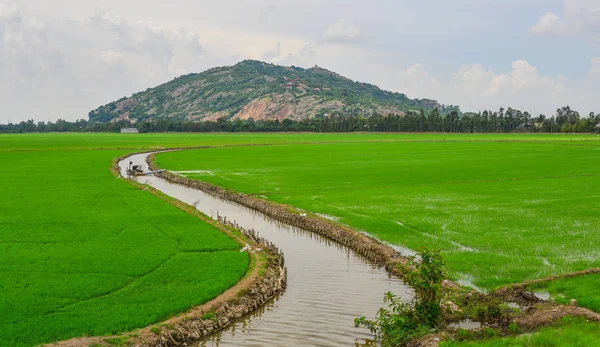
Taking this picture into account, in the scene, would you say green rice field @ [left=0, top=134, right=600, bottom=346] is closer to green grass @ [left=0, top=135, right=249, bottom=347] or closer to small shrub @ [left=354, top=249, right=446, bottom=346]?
green grass @ [left=0, top=135, right=249, bottom=347]

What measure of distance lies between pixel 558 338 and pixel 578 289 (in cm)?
458

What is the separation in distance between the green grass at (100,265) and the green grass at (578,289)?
10.5 meters

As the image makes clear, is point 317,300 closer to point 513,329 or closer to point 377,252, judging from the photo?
point 377,252

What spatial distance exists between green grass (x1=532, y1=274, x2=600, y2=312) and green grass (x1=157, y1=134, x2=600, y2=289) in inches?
41.8

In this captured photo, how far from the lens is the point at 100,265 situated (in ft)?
62.5

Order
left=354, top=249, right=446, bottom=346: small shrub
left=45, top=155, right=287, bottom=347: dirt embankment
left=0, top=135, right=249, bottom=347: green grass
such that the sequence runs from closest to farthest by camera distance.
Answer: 1. left=45, top=155, right=287, bottom=347: dirt embankment
2. left=354, top=249, right=446, bottom=346: small shrub
3. left=0, top=135, right=249, bottom=347: green grass

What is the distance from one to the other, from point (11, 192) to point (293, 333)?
32941 millimetres

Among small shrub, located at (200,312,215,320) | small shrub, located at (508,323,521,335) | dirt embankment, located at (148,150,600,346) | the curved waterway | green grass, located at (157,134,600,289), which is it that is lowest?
the curved waterway

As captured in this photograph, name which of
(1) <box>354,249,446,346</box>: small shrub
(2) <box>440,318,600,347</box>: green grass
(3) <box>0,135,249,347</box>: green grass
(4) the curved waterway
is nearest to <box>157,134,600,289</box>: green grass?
(4) the curved waterway

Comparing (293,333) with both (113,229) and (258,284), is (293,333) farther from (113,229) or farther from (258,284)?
(113,229)

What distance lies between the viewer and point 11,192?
3853 cm

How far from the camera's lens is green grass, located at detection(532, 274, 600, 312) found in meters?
14.7

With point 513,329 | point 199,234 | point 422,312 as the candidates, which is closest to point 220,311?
point 422,312

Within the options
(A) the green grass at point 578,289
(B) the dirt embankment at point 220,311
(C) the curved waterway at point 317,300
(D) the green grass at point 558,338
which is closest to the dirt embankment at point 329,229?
(C) the curved waterway at point 317,300
